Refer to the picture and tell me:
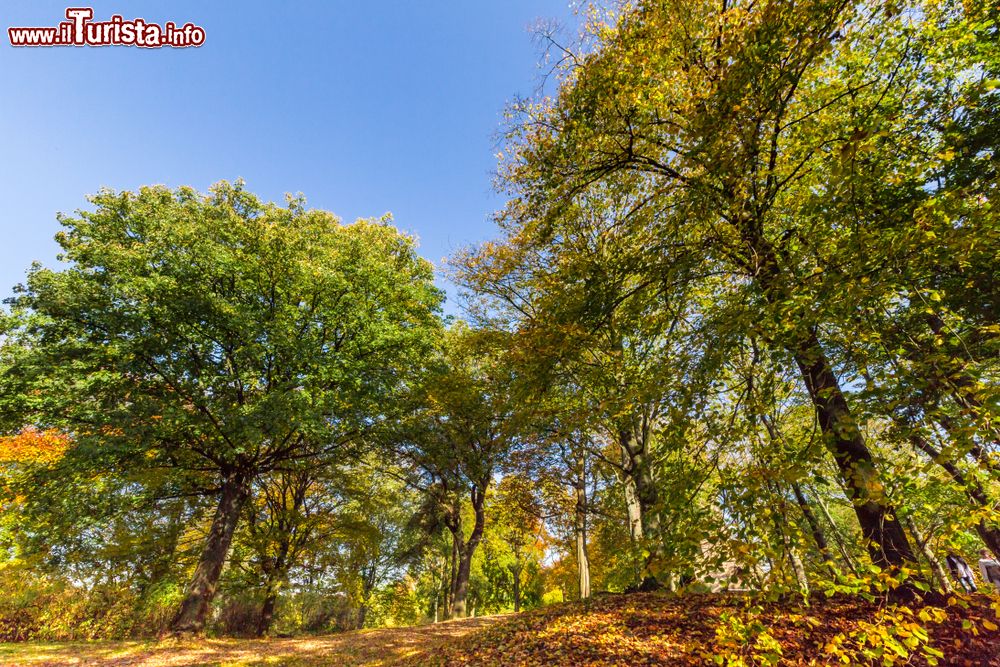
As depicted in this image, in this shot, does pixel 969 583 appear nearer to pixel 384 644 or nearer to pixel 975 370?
pixel 975 370

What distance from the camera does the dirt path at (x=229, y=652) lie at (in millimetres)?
8875

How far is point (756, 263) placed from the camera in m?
4.93

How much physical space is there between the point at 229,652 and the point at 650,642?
1050 centimetres

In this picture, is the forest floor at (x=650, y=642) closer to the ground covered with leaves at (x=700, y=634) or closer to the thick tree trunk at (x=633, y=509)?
the ground covered with leaves at (x=700, y=634)

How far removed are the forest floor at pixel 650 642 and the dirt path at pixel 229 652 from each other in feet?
0.10

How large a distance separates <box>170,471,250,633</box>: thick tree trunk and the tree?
0.13 feet

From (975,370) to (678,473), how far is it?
94.3 inches

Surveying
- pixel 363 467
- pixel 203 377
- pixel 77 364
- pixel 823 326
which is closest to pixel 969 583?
pixel 823 326

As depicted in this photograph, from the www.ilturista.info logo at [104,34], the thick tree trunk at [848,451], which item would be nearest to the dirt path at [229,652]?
the thick tree trunk at [848,451]

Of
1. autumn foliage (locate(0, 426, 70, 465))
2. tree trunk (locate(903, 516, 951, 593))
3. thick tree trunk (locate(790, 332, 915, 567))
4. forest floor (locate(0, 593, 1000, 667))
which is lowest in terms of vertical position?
forest floor (locate(0, 593, 1000, 667))

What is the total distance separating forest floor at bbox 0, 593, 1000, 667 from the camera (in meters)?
2.71

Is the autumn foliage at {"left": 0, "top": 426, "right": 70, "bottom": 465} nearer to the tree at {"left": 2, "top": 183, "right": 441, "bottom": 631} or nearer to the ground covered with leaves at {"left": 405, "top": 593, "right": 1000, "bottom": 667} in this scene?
the tree at {"left": 2, "top": 183, "right": 441, "bottom": 631}

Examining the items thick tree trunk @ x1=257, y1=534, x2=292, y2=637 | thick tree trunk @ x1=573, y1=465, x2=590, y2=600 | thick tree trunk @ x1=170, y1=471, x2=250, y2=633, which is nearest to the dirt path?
thick tree trunk @ x1=170, y1=471, x2=250, y2=633

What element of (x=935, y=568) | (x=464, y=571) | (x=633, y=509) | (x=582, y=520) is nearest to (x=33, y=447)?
(x=464, y=571)
